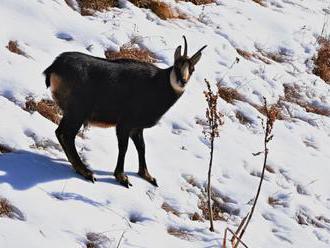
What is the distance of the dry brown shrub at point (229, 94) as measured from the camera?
377 inches

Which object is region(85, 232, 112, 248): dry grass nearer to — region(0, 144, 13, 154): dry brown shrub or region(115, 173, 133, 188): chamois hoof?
region(115, 173, 133, 188): chamois hoof

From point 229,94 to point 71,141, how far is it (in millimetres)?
3634

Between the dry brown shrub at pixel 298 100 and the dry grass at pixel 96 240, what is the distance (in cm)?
527

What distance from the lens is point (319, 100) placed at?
1064 cm

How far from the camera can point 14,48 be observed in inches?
318

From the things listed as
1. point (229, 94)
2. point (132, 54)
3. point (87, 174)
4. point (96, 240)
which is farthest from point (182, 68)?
point (229, 94)

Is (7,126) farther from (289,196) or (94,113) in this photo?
(289,196)

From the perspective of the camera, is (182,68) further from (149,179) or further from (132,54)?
(132,54)

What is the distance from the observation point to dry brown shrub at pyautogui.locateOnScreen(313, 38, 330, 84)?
11.5m

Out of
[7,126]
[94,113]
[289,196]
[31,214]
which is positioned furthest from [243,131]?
[31,214]

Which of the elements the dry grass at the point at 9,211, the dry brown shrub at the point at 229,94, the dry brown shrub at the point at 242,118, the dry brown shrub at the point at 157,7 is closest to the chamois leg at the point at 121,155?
the dry grass at the point at 9,211

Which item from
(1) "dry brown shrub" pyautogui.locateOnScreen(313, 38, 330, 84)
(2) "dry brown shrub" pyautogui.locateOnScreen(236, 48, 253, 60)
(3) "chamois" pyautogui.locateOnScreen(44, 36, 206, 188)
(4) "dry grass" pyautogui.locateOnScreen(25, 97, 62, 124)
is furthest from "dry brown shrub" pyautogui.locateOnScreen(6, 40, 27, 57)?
(1) "dry brown shrub" pyautogui.locateOnScreen(313, 38, 330, 84)

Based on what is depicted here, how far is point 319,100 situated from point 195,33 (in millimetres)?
2182

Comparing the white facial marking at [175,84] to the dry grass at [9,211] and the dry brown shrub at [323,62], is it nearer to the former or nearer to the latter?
the dry grass at [9,211]
